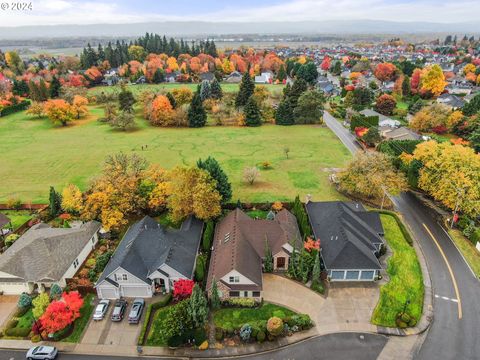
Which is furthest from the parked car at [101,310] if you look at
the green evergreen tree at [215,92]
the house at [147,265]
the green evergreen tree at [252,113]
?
the green evergreen tree at [215,92]

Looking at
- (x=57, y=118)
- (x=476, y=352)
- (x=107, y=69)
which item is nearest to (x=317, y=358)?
(x=476, y=352)

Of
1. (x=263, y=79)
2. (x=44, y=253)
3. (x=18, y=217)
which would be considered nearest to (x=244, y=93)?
(x=263, y=79)

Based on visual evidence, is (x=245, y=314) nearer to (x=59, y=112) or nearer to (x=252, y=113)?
(x=252, y=113)

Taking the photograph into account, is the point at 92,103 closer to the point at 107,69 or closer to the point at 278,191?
the point at 107,69

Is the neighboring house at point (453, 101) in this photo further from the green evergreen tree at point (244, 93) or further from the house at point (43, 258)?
the house at point (43, 258)

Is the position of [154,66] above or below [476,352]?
above

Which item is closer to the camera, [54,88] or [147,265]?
[147,265]
